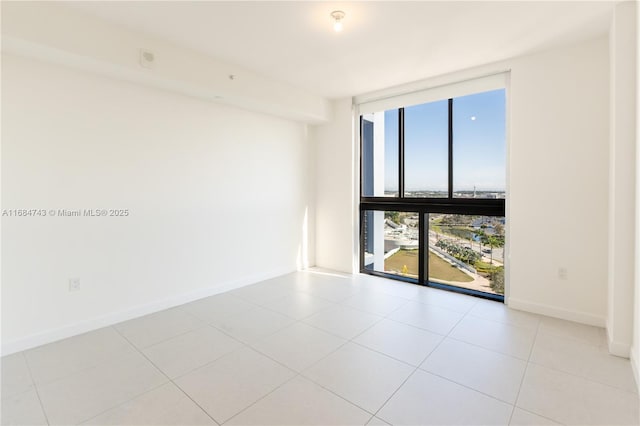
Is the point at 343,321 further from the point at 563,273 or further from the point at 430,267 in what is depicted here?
the point at 563,273

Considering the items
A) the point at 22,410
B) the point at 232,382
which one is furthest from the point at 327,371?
the point at 22,410

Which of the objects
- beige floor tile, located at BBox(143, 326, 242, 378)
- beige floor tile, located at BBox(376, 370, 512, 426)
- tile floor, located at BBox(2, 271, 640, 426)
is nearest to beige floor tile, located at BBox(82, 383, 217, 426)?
tile floor, located at BBox(2, 271, 640, 426)

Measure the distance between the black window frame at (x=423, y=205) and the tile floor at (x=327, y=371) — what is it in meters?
0.93

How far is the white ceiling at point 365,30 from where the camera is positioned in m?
2.43

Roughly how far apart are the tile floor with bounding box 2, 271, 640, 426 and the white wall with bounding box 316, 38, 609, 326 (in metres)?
0.35

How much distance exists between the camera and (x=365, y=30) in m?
2.77

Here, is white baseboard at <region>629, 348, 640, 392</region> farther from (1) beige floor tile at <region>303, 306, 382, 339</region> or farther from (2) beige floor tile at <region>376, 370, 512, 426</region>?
(1) beige floor tile at <region>303, 306, 382, 339</region>

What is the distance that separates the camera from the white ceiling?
243 centimetres

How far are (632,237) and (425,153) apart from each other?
2.30 metres

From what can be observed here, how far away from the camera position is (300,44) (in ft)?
9.93

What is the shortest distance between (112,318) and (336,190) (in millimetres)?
3317

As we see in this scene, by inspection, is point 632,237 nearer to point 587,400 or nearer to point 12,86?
point 587,400

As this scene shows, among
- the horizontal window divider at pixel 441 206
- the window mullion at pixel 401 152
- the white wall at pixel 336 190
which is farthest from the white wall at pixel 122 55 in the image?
the horizontal window divider at pixel 441 206

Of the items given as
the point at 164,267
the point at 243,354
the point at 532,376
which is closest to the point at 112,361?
the point at 243,354
